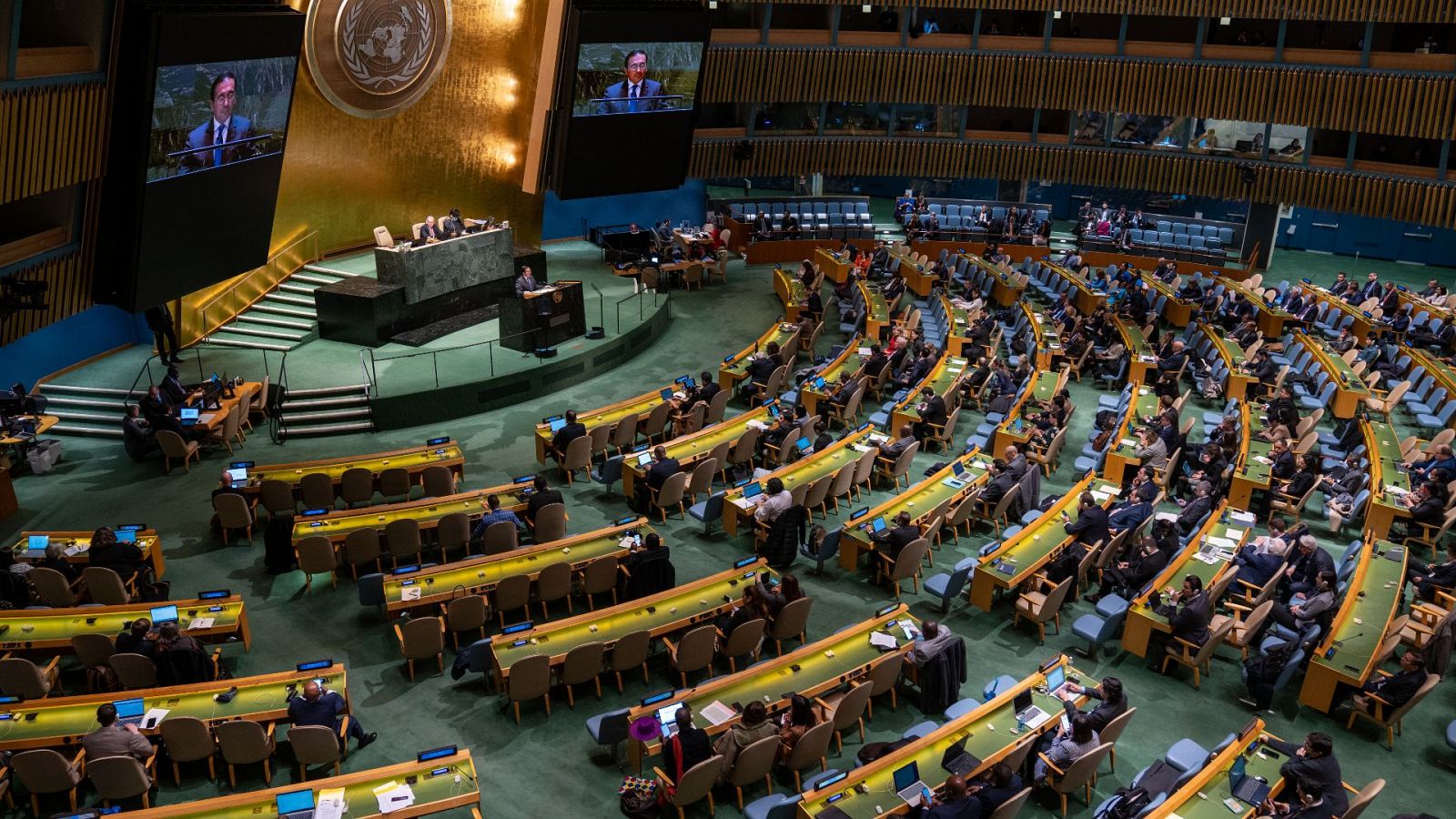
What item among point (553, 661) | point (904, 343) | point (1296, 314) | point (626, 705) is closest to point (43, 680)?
point (553, 661)

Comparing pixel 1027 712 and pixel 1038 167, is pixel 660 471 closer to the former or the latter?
pixel 1027 712

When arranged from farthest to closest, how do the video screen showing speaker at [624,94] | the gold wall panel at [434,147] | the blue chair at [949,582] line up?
the gold wall panel at [434,147] → the video screen showing speaker at [624,94] → the blue chair at [949,582]

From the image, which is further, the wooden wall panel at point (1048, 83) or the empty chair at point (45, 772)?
the wooden wall panel at point (1048, 83)

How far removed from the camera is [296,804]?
8.77 m

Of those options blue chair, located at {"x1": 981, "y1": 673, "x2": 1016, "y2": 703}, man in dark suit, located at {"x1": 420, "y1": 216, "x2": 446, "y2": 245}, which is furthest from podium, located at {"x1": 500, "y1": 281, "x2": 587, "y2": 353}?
blue chair, located at {"x1": 981, "y1": 673, "x2": 1016, "y2": 703}

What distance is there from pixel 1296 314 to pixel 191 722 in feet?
79.1

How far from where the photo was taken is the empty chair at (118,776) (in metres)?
9.34

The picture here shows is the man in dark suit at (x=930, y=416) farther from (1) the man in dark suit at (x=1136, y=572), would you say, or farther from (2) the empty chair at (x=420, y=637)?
(2) the empty chair at (x=420, y=637)

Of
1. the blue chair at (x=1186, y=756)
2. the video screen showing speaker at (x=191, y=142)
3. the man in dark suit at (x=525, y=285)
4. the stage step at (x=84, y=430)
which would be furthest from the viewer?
the man in dark suit at (x=525, y=285)

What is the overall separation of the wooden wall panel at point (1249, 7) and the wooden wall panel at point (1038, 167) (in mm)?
4001

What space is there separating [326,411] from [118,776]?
31.8ft

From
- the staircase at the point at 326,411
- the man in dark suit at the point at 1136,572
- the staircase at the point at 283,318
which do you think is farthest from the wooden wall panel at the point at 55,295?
the man in dark suit at the point at 1136,572

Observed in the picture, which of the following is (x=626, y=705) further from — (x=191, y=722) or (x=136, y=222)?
(x=136, y=222)

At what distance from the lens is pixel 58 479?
16.5 m
